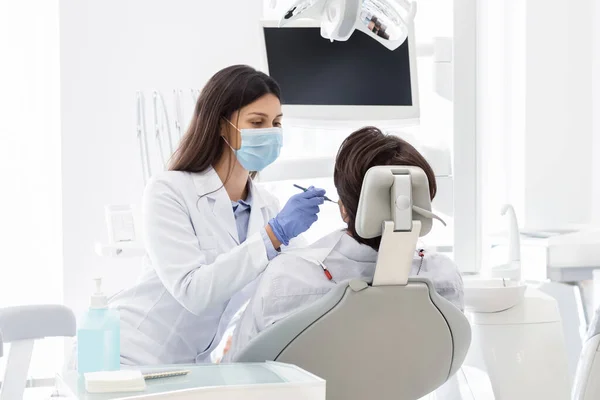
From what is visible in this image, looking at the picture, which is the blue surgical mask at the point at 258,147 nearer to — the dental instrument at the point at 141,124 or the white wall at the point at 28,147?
the dental instrument at the point at 141,124

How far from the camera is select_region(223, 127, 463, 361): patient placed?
1.45 m

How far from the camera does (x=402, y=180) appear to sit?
1.27 metres

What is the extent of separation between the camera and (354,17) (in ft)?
6.17

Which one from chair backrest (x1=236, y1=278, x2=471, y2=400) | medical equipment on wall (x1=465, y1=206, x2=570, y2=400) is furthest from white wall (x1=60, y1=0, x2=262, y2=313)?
chair backrest (x1=236, y1=278, x2=471, y2=400)

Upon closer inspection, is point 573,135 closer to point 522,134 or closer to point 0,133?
point 522,134

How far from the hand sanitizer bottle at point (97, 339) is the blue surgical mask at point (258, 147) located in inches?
25.7

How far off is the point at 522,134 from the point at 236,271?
2.03 metres

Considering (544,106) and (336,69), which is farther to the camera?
(544,106)

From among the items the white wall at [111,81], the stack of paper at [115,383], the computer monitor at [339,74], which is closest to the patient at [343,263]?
the stack of paper at [115,383]

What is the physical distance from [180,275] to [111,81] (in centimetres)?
232

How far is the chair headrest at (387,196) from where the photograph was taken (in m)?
1.27

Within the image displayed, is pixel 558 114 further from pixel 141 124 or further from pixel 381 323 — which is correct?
pixel 381 323

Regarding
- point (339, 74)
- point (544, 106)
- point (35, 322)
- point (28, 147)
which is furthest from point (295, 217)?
point (28, 147)

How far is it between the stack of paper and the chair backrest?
268 mm
